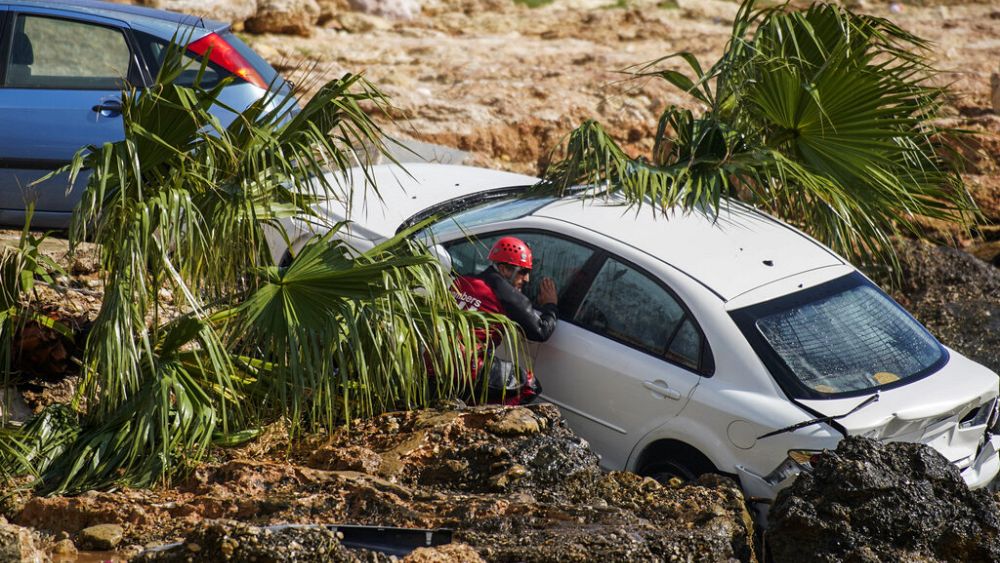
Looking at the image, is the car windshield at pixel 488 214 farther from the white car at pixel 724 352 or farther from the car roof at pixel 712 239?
the car roof at pixel 712 239

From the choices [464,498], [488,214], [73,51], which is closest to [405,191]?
[488,214]

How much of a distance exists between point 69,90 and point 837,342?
16.3 feet

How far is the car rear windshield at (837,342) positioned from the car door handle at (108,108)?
4185mm

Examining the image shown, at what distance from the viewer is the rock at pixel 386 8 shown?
1431cm

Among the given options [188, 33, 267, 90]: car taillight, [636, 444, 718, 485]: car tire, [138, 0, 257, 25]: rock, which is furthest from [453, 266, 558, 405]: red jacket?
[138, 0, 257, 25]: rock

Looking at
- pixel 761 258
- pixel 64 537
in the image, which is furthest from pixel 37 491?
pixel 761 258

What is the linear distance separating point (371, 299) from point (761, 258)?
2.02 m

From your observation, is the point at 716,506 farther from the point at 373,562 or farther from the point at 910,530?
the point at 373,562

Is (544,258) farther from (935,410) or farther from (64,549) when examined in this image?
(64,549)

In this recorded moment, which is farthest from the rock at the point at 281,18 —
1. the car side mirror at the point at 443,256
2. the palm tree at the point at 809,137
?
the car side mirror at the point at 443,256

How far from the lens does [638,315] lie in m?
5.17

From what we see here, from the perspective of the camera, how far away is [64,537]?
13.9 feet

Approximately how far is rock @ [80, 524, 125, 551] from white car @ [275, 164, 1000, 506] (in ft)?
6.35

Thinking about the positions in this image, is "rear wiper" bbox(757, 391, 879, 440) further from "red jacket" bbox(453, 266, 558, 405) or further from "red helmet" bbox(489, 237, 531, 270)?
"red helmet" bbox(489, 237, 531, 270)
